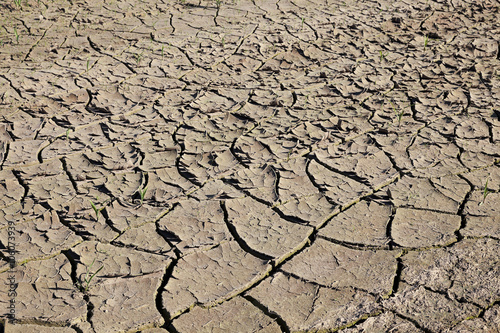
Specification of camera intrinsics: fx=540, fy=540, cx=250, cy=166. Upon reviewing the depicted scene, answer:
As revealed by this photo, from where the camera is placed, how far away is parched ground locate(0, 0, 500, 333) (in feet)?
6.98

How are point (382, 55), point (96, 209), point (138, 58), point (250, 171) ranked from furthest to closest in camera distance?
1. point (382, 55)
2. point (138, 58)
3. point (250, 171)
4. point (96, 209)

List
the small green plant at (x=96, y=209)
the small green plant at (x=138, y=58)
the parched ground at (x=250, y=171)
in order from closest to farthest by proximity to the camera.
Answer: the parched ground at (x=250, y=171) < the small green plant at (x=96, y=209) < the small green plant at (x=138, y=58)

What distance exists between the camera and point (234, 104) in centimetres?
356

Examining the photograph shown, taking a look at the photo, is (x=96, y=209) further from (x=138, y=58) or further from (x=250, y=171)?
(x=138, y=58)

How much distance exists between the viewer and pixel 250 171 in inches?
115

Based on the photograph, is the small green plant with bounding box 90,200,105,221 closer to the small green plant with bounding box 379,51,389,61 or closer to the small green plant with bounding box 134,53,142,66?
the small green plant with bounding box 134,53,142,66

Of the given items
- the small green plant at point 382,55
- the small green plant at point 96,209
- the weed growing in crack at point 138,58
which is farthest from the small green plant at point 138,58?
the small green plant at point 382,55

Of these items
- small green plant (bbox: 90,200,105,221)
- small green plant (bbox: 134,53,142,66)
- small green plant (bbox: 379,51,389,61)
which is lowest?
small green plant (bbox: 90,200,105,221)

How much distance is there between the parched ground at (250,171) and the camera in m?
2.13

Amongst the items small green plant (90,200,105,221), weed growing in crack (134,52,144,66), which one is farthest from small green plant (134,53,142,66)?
small green plant (90,200,105,221)

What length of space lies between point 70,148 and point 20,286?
111cm

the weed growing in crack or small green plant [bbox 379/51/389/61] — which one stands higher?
small green plant [bbox 379/51/389/61]

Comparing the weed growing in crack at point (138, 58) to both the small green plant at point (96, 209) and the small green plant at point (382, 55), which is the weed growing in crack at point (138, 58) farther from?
the small green plant at point (382, 55)

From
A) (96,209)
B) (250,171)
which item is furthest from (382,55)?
(96,209)
